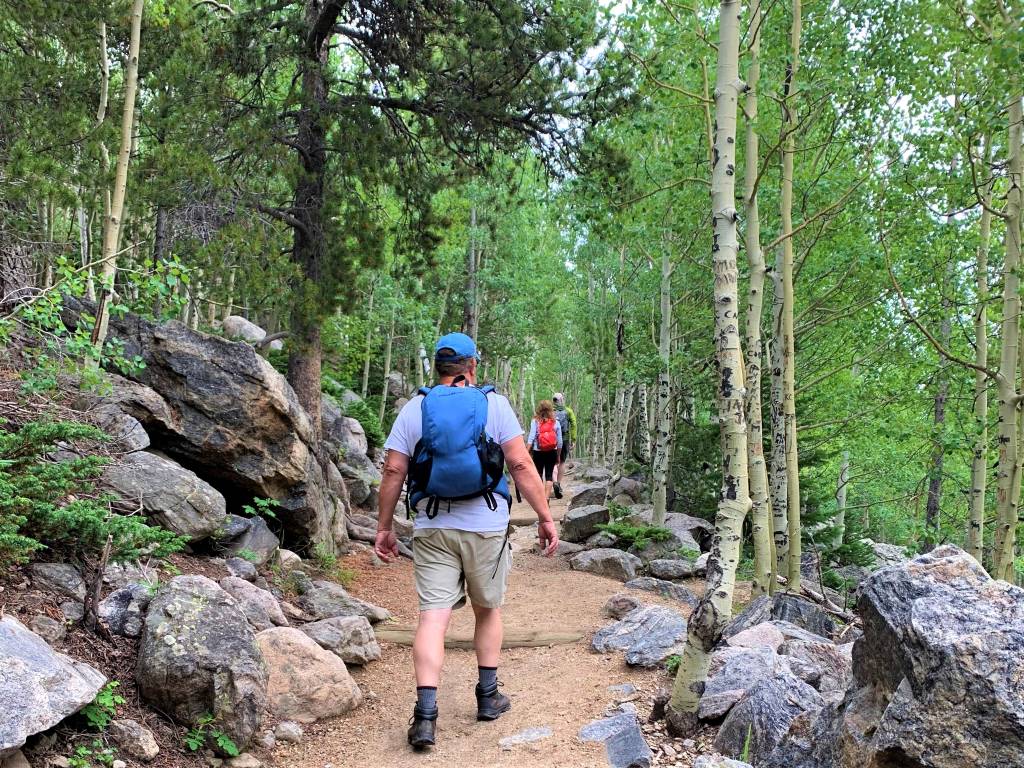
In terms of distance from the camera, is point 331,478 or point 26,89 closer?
point 26,89

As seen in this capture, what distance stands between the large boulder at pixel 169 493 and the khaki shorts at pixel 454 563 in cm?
264

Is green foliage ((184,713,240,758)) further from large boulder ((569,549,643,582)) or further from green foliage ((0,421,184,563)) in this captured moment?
large boulder ((569,549,643,582))

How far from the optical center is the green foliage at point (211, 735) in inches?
140

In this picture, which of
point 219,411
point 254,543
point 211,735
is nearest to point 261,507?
point 254,543

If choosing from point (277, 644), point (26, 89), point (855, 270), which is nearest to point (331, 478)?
point (277, 644)

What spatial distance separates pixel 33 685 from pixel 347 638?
109 inches

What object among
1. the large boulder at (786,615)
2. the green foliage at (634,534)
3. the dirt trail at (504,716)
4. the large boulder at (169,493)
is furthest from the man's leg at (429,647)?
the green foliage at (634,534)

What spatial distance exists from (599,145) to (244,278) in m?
4.97

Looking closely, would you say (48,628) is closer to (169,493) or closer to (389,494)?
(389,494)

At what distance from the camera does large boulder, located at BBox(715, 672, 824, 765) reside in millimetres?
3354

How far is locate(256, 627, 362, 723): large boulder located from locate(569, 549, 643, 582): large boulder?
5.48m

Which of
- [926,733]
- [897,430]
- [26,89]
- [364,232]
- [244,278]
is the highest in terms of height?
[26,89]

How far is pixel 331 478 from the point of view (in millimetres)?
10117

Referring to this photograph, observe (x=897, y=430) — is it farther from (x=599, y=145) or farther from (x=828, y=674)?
(x=828, y=674)
